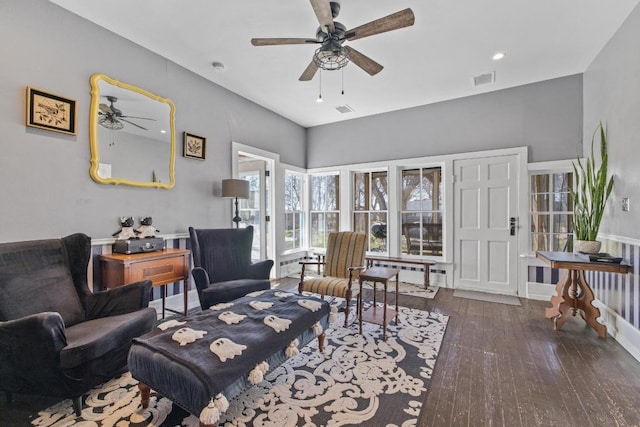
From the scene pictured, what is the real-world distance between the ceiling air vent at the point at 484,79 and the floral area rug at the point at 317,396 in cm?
343

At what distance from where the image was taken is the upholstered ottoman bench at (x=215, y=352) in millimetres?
1397

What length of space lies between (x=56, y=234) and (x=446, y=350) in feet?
11.9

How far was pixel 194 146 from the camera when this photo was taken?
3.61 meters

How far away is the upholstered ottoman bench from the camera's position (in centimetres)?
140

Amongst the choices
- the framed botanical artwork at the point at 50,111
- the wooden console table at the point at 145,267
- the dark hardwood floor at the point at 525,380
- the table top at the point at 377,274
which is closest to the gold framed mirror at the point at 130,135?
the framed botanical artwork at the point at 50,111

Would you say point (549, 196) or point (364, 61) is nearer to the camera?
point (364, 61)

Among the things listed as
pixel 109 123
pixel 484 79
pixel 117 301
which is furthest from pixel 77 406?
pixel 484 79

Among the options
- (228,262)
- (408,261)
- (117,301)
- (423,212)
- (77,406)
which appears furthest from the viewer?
(423,212)

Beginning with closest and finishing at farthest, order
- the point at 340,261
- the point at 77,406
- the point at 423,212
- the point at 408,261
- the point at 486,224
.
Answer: the point at 77,406
the point at 340,261
the point at 486,224
the point at 408,261
the point at 423,212

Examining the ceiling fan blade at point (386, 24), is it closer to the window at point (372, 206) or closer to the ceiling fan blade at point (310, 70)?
the ceiling fan blade at point (310, 70)

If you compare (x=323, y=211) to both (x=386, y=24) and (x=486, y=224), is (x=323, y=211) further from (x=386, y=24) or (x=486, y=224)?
(x=386, y=24)

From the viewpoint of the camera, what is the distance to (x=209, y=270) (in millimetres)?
3219

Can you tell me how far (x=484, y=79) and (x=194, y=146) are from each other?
3.98 m

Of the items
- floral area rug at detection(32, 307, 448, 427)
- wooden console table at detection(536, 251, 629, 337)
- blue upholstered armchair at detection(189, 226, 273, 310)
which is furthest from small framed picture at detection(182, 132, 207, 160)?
wooden console table at detection(536, 251, 629, 337)
